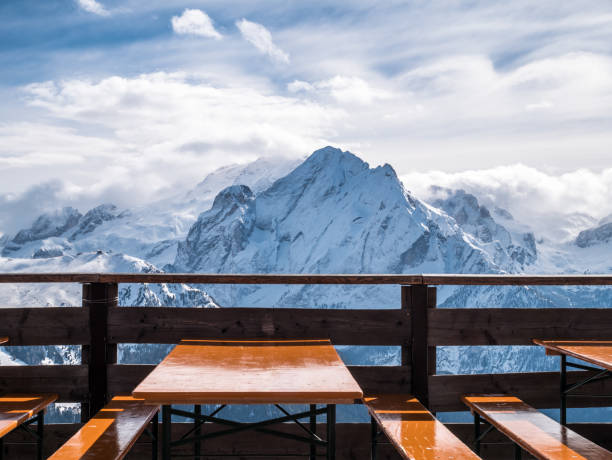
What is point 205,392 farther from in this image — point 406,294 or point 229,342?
point 406,294

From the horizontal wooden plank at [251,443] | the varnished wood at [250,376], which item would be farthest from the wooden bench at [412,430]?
the varnished wood at [250,376]

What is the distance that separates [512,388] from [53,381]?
112 inches

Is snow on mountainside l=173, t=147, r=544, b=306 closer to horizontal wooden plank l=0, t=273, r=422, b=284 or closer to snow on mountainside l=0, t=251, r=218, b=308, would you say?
snow on mountainside l=0, t=251, r=218, b=308

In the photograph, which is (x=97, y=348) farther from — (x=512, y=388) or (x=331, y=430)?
(x=512, y=388)

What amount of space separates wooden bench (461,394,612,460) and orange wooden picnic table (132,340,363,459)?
37.7 inches

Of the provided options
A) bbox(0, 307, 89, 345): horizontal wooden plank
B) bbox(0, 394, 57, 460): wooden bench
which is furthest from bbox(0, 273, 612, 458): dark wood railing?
bbox(0, 394, 57, 460): wooden bench

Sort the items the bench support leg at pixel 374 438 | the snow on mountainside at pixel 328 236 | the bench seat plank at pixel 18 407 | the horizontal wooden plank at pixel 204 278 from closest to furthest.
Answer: the bench seat plank at pixel 18 407 < the bench support leg at pixel 374 438 < the horizontal wooden plank at pixel 204 278 < the snow on mountainside at pixel 328 236

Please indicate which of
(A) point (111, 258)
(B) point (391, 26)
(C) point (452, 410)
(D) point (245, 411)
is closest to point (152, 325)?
(C) point (452, 410)

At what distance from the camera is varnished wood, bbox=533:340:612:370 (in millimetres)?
2641

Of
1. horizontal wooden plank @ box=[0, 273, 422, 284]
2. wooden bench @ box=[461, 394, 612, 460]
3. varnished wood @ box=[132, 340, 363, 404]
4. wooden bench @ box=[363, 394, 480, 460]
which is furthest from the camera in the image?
horizontal wooden plank @ box=[0, 273, 422, 284]

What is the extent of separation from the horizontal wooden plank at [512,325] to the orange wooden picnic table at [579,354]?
93 mm

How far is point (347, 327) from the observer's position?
341 cm

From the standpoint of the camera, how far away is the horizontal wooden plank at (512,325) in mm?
3404

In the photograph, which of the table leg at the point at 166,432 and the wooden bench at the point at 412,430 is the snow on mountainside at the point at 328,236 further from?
→ the table leg at the point at 166,432
